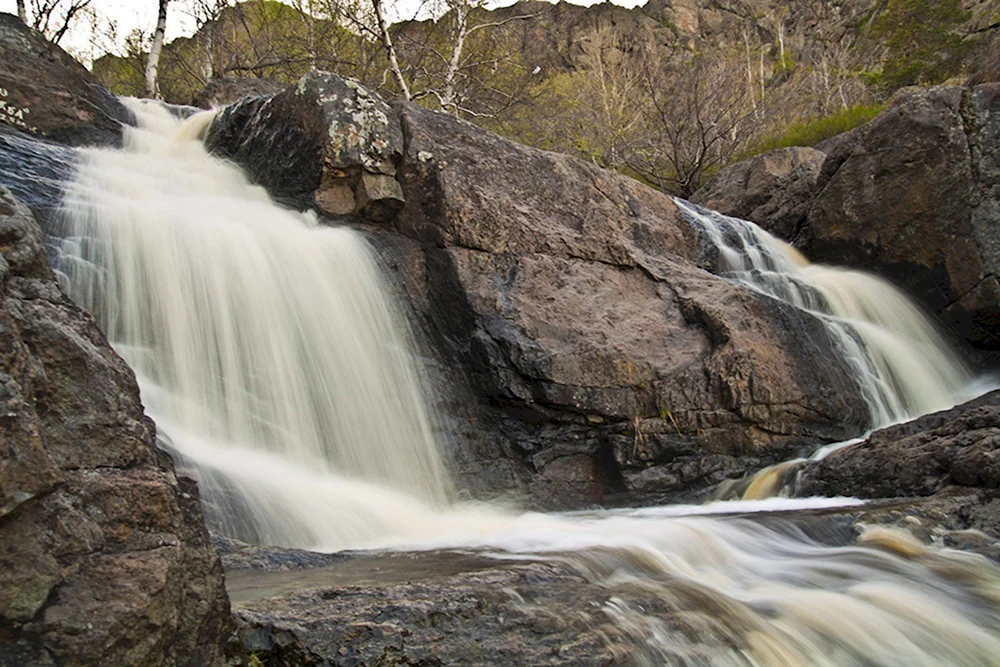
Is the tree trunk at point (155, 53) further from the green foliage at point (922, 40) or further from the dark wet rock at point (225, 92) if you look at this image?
the green foliage at point (922, 40)

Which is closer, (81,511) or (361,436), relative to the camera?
(81,511)

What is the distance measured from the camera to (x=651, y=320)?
7.23m

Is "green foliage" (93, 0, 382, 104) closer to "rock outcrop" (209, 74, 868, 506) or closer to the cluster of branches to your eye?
the cluster of branches

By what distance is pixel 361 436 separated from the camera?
5.73 metres

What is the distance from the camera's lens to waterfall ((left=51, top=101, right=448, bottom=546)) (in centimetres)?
480

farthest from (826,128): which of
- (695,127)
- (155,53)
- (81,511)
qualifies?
(81,511)

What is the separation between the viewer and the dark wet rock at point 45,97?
28.3 feet

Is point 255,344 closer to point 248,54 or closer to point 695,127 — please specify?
point 695,127

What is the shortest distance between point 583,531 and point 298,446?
7.30 ft

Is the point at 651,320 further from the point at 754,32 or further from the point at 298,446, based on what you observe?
the point at 754,32

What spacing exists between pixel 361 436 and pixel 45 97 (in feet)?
22.2

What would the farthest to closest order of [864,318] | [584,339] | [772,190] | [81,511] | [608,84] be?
[608,84]
[772,190]
[864,318]
[584,339]
[81,511]

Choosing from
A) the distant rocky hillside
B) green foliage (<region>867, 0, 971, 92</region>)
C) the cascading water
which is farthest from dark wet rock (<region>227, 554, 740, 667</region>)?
green foliage (<region>867, 0, 971, 92</region>)

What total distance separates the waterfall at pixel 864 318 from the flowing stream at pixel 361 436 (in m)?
0.04
